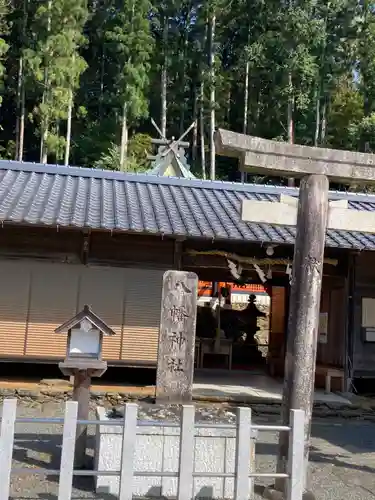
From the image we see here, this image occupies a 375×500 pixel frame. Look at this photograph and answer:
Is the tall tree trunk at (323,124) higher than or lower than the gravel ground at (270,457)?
higher

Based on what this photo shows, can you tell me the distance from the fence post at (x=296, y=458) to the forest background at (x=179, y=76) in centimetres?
2115

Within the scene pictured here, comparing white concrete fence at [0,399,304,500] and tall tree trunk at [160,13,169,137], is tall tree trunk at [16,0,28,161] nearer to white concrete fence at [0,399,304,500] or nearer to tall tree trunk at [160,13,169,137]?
tall tree trunk at [160,13,169,137]

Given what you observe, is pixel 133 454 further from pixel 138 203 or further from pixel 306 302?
pixel 138 203

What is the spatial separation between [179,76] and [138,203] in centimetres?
2073

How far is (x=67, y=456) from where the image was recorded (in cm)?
405

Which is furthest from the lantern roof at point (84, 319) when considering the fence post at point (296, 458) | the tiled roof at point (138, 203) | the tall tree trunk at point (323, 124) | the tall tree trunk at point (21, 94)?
the tall tree trunk at point (323, 124)

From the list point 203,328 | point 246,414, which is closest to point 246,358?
point 203,328

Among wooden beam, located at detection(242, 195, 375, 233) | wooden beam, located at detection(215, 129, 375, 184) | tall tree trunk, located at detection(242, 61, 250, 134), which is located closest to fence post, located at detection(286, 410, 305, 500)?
wooden beam, located at detection(242, 195, 375, 233)

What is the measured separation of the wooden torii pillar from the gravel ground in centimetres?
72

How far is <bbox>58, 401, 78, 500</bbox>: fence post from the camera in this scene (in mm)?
3990

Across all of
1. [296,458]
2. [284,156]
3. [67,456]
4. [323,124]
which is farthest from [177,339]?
[323,124]

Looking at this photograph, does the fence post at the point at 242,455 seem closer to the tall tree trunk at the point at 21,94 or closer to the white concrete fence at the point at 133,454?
the white concrete fence at the point at 133,454

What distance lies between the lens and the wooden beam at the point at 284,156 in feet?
17.8

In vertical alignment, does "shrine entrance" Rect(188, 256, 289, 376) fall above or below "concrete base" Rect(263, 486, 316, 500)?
above
